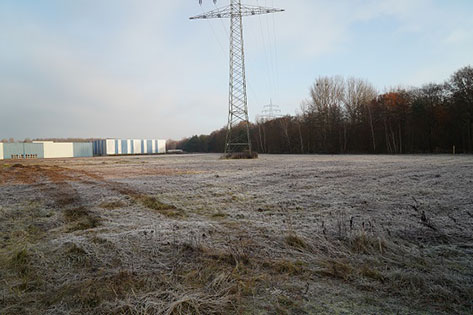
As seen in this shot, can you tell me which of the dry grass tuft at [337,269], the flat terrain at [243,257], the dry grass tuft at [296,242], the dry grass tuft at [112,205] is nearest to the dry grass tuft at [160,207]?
the flat terrain at [243,257]

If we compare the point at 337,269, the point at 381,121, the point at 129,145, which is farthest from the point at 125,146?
Result: the point at 337,269

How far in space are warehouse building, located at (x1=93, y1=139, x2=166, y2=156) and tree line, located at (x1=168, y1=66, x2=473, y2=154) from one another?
149 ft

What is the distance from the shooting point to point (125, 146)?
87.2m

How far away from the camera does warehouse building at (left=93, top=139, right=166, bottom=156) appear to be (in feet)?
274

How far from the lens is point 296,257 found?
3.17m

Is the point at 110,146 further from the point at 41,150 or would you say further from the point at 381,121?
the point at 381,121

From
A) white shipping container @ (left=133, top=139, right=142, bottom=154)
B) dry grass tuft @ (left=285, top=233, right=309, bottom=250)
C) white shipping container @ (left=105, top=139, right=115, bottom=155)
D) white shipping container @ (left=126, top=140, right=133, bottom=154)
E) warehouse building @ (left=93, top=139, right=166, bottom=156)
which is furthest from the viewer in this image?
white shipping container @ (left=133, top=139, right=142, bottom=154)

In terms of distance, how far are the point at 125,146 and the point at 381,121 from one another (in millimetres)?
78599

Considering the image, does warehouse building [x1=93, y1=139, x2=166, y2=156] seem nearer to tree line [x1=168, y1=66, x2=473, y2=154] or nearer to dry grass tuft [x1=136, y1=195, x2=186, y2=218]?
tree line [x1=168, y1=66, x2=473, y2=154]

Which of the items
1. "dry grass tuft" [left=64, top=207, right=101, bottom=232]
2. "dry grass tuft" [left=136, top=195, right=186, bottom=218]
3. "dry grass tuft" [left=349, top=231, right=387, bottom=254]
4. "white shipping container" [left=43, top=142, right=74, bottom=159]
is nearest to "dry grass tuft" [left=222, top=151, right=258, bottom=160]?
"dry grass tuft" [left=136, top=195, right=186, bottom=218]

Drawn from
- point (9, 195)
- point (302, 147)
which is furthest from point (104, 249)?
point (302, 147)

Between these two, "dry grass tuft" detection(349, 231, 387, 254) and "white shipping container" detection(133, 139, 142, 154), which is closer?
"dry grass tuft" detection(349, 231, 387, 254)

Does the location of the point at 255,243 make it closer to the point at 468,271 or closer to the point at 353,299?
the point at 353,299

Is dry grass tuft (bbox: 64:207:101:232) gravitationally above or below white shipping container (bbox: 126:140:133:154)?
below
